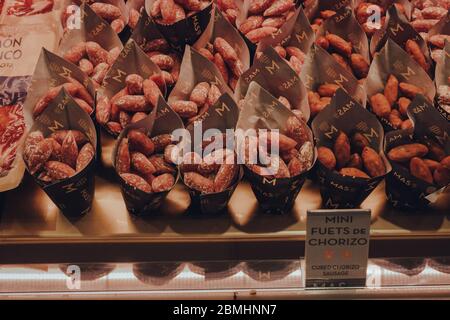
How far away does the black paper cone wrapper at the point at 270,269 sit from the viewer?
130 centimetres

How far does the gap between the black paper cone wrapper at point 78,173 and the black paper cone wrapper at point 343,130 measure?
0.52 meters

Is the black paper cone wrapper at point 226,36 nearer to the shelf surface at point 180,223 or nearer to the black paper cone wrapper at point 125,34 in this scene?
the black paper cone wrapper at point 125,34

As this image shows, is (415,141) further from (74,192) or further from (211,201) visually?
(74,192)

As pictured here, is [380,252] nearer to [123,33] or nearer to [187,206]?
[187,206]

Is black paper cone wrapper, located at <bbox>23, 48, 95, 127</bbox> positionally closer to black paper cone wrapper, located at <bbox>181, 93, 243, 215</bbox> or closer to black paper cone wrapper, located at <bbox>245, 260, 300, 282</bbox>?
black paper cone wrapper, located at <bbox>181, 93, 243, 215</bbox>

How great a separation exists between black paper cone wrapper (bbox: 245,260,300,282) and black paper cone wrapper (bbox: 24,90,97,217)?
0.40 metres

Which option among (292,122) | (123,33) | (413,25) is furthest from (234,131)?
(413,25)

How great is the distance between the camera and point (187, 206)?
4.56ft

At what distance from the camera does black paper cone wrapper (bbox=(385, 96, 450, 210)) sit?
1.32 m

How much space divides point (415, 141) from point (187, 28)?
672 millimetres

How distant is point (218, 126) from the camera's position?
140cm

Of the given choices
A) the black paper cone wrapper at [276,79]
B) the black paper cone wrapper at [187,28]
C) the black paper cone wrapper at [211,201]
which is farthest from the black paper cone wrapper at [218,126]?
the black paper cone wrapper at [187,28]

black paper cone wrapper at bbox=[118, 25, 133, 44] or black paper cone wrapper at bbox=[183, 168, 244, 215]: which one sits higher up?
black paper cone wrapper at bbox=[118, 25, 133, 44]

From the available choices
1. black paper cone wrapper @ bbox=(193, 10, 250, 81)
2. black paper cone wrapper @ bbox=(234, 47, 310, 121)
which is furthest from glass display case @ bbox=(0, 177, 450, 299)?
black paper cone wrapper @ bbox=(193, 10, 250, 81)
